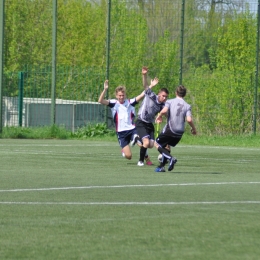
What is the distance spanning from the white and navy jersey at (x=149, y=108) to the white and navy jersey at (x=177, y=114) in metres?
2.22

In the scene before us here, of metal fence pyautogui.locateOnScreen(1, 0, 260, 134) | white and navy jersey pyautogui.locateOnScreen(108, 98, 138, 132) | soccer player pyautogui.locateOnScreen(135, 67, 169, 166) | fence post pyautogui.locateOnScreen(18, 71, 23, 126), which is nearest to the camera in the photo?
soccer player pyautogui.locateOnScreen(135, 67, 169, 166)

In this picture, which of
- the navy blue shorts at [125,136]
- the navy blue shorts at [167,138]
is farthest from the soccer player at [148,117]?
the navy blue shorts at [167,138]

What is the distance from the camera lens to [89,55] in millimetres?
48625

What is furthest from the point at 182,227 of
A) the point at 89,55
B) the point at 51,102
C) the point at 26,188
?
the point at 89,55

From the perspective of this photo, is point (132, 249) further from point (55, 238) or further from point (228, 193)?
point (228, 193)

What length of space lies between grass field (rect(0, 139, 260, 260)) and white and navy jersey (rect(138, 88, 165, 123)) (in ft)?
4.47

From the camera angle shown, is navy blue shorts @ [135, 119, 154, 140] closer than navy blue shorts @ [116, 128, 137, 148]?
Yes

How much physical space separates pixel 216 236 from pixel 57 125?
21.4 m

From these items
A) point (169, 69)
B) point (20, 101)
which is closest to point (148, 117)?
point (169, 69)

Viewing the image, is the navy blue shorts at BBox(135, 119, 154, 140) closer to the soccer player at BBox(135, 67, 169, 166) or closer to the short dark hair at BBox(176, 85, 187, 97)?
the soccer player at BBox(135, 67, 169, 166)

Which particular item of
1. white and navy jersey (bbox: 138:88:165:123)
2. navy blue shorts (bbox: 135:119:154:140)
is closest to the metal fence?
white and navy jersey (bbox: 138:88:165:123)

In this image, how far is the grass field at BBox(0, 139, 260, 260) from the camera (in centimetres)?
674

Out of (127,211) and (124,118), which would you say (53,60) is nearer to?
(124,118)

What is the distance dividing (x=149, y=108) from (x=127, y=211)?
360 inches
